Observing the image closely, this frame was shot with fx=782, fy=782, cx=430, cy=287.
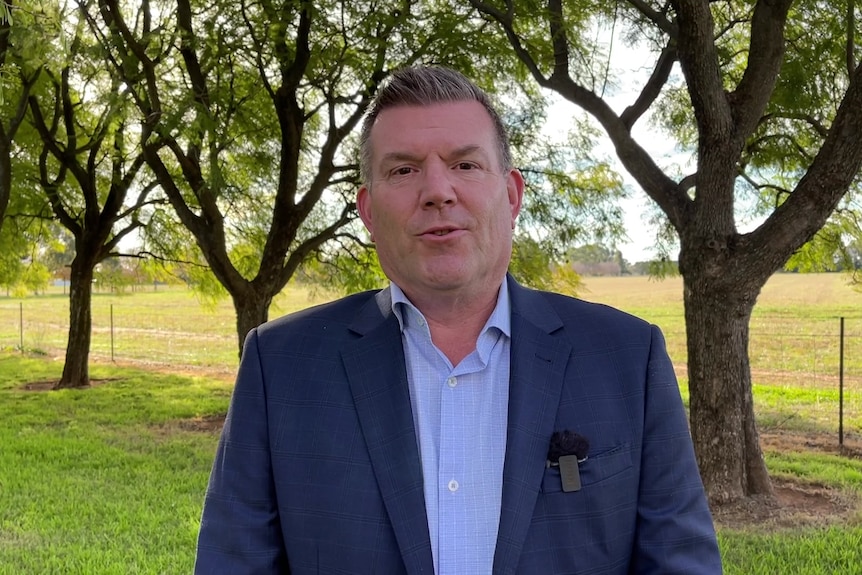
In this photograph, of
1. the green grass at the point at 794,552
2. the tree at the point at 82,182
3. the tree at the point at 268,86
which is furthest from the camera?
the tree at the point at 82,182

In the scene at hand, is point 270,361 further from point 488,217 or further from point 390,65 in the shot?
point 390,65

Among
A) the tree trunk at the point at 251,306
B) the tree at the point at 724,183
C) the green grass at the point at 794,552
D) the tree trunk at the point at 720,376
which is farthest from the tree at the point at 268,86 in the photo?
the green grass at the point at 794,552

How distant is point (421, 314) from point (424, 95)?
510 millimetres

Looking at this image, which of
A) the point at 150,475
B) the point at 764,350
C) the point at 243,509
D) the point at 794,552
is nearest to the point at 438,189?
the point at 243,509

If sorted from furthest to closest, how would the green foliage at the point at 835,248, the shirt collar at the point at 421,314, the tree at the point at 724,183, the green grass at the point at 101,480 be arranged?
1. the green foliage at the point at 835,248
2. the tree at the point at 724,183
3. the green grass at the point at 101,480
4. the shirt collar at the point at 421,314

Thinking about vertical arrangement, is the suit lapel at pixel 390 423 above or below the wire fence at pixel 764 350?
above

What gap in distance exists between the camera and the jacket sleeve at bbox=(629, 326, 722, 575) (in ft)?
5.40

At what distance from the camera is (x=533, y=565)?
62.9 inches

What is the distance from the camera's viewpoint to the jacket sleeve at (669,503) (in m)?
1.65

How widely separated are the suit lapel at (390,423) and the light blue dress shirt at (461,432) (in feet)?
0.14

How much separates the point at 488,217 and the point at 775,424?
1089cm

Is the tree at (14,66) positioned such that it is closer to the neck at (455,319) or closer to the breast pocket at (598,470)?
the neck at (455,319)

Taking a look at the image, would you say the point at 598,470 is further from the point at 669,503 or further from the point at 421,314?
the point at 421,314

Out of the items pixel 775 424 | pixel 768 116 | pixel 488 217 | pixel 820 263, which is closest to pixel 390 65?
pixel 768 116
